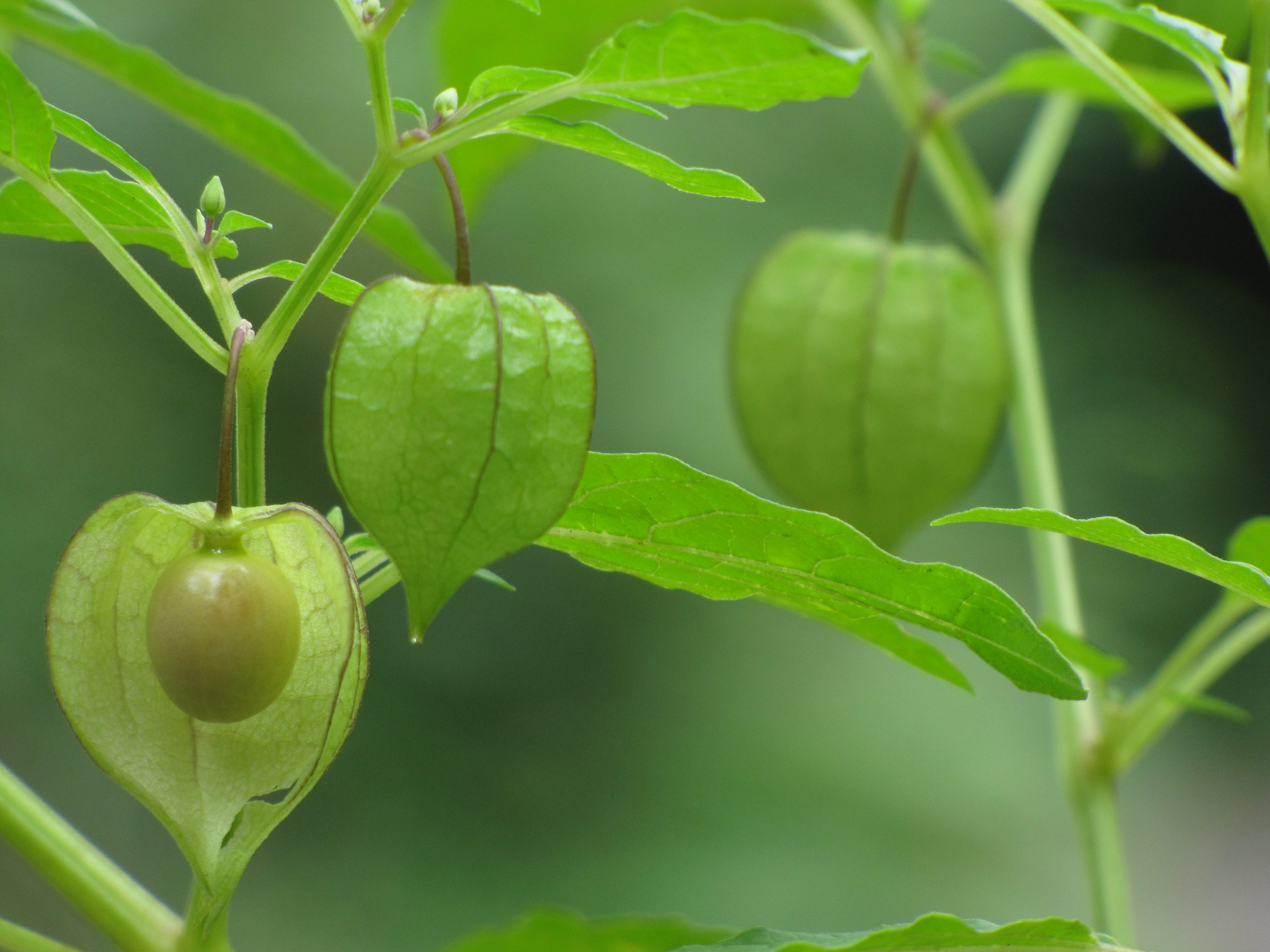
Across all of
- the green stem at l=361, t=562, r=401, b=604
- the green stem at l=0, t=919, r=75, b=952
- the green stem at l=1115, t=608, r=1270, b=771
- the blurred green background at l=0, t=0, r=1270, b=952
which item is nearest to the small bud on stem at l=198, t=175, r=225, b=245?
the green stem at l=361, t=562, r=401, b=604

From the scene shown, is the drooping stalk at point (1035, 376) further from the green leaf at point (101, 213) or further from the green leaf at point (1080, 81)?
the green leaf at point (101, 213)

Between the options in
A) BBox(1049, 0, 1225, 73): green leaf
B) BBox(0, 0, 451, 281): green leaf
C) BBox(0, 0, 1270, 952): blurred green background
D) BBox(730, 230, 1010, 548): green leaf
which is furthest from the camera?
BBox(0, 0, 1270, 952): blurred green background

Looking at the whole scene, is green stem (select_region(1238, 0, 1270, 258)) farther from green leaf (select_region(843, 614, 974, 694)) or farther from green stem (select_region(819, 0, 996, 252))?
green stem (select_region(819, 0, 996, 252))

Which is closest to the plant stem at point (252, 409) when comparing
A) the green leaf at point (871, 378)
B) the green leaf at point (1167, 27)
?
the green leaf at point (1167, 27)

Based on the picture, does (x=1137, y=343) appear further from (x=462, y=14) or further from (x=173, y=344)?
(x=462, y=14)

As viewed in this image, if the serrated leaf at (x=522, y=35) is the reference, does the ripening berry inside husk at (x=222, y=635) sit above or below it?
below

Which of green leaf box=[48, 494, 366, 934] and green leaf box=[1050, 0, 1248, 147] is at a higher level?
green leaf box=[1050, 0, 1248, 147]

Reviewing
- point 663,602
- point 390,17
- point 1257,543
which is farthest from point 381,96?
point 663,602

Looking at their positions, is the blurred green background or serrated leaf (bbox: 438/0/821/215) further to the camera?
the blurred green background
